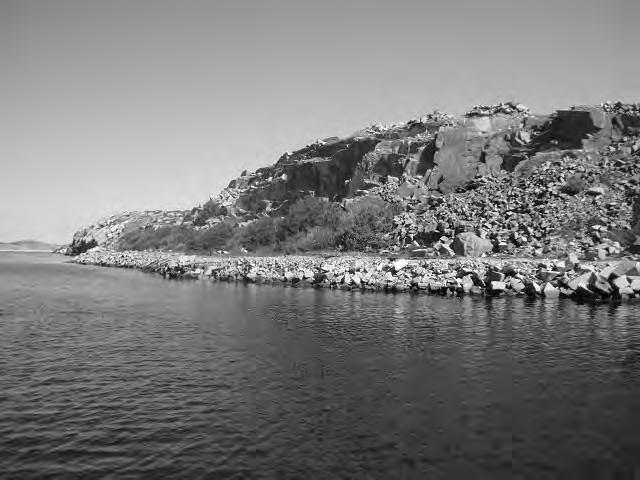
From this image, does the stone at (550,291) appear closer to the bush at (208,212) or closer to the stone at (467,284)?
the stone at (467,284)

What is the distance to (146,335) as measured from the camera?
28.8 metres

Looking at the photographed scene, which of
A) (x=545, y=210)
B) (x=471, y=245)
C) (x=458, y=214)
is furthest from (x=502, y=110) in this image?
(x=471, y=245)

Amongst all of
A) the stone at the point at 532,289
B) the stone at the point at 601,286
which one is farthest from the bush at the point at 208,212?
the stone at the point at 601,286

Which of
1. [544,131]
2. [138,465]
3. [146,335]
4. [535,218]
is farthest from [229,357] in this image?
[544,131]

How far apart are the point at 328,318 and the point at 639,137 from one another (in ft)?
199

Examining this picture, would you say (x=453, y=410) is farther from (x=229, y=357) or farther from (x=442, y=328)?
(x=442, y=328)

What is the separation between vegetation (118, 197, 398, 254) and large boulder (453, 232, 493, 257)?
1565 centimetres

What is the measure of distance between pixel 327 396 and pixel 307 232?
248ft

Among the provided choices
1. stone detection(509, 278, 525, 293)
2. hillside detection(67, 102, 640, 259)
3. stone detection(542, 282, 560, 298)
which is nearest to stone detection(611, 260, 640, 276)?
stone detection(542, 282, 560, 298)

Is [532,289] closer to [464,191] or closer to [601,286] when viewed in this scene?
[601,286]

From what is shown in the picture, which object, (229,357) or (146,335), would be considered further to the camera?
(146,335)

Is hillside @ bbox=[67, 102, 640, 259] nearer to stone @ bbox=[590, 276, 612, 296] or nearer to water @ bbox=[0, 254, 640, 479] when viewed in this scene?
stone @ bbox=[590, 276, 612, 296]

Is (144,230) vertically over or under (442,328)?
over

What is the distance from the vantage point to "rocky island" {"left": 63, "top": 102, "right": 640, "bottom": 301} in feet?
152
